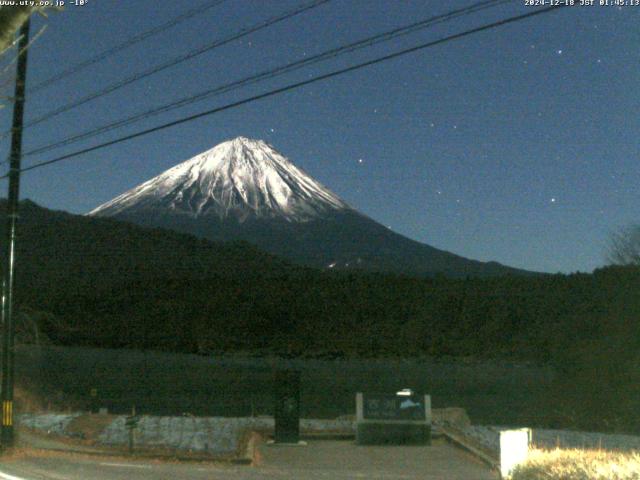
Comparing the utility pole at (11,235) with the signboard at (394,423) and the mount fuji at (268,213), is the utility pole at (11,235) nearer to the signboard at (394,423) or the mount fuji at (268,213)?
the signboard at (394,423)

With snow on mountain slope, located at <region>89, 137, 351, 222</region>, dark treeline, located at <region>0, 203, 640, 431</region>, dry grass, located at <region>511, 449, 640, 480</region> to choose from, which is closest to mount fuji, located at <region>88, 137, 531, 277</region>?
snow on mountain slope, located at <region>89, 137, 351, 222</region>

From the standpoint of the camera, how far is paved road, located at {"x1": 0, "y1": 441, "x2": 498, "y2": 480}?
13318mm

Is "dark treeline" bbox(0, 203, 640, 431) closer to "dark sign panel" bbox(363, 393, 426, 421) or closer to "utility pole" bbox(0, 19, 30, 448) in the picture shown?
"dark sign panel" bbox(363, 393, 426, 421)

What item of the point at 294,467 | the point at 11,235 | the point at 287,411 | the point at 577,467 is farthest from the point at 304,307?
the point at 577,467

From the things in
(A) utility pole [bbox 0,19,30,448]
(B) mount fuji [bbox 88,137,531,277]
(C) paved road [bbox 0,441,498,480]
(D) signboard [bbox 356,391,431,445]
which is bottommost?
(C) paved road [bbox 0,441,498,480]

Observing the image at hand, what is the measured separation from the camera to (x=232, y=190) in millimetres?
193875

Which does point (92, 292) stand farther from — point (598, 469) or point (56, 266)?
Result: point (598, 469)

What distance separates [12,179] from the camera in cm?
1606

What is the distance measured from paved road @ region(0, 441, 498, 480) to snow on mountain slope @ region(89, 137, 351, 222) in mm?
146405

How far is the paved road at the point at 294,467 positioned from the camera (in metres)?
13.3

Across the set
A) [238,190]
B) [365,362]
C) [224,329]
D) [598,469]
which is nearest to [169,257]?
[224,329]

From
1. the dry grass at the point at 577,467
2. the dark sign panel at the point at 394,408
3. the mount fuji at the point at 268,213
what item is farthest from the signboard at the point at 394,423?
the mount fuji at the point at 268,213

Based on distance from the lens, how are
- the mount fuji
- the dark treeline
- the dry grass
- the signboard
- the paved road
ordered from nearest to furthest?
the dry grass < the paved road < the signboard < the dark treeline < the mount fuji

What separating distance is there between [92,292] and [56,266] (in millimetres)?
10484
